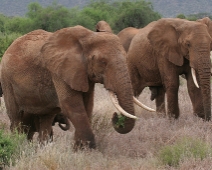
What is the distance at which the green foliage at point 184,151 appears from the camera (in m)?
7.47

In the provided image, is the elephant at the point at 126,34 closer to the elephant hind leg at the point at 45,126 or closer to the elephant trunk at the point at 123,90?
the elephant trunk at the point at 123,90

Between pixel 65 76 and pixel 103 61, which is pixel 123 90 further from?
pixel 65 76

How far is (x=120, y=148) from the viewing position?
8.50 m

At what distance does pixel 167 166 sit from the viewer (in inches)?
287

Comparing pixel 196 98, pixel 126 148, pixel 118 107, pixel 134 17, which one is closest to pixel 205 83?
pixel 196 98

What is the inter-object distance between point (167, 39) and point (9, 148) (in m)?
4.54

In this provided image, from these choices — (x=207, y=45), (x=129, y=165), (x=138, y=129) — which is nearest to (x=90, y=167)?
(x=129, y=165)

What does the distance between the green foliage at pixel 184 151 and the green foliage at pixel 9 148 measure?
1.70 metres

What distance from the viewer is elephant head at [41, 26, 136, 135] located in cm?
760

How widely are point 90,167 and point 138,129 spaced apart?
2863 mm

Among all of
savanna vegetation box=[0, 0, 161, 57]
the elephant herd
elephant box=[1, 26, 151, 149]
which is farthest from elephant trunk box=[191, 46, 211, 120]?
savanna vegetation box=[0, 0, 161, 57]

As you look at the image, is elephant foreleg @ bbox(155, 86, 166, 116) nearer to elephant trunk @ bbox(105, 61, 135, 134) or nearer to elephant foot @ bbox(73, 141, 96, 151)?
elephant foot @ bbox(73, 141, 96, 151)

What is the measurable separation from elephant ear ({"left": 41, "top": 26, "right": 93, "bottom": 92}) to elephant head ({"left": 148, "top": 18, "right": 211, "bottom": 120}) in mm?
2690

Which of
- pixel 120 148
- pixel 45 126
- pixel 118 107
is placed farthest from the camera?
pixel 45 126
